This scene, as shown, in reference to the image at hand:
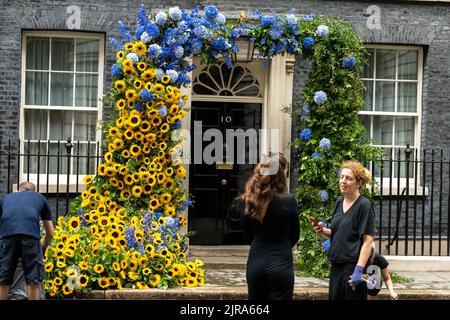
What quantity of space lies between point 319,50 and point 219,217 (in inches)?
132

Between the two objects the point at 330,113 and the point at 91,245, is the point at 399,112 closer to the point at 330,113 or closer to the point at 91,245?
the point at 330,113

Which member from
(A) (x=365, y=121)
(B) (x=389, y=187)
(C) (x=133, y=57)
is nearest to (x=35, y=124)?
(C) (x=133, y=57)

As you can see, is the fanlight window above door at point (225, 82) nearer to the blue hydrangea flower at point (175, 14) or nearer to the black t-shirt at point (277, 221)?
the blue hydrangea flower at point (175, 14)

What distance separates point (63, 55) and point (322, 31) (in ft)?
14.2

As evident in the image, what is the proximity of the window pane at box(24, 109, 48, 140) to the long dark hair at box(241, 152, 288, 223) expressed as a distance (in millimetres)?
7020

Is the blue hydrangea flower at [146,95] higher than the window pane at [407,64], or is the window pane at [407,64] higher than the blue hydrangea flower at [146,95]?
the window pane at [407,64]

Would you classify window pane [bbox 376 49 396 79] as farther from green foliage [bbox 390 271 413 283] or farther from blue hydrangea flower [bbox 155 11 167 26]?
blue hydrangea flower [bbox 155 11 167 26]

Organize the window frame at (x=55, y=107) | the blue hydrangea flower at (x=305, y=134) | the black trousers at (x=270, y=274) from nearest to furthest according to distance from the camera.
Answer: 1. the black trousers at (x=270, y=274)
2. the blue hydrangea flower at (x=305, y=134)
3. the window frame at (x=55, y=107)

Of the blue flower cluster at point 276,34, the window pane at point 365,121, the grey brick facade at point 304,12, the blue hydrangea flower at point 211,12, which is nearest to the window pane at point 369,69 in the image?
the grey brick facade at point 304,12

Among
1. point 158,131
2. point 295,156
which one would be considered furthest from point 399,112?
point 158,131

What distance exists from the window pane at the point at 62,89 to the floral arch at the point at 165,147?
138cm

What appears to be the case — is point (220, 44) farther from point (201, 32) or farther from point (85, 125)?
point (85, 125)

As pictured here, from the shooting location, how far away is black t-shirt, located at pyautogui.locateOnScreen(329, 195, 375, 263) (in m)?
6.30

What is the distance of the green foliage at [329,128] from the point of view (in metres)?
10.7
